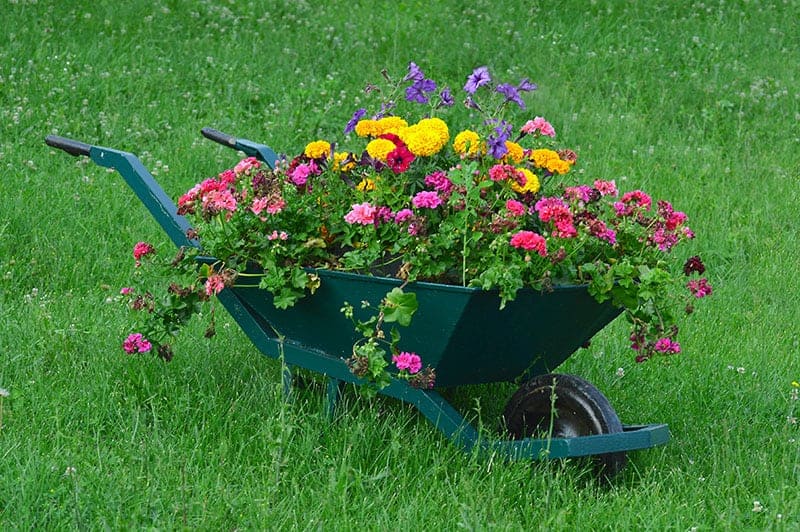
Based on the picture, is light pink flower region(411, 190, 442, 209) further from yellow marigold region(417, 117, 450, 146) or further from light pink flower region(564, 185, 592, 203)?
light pink flower region(564, 185, 592, 203)

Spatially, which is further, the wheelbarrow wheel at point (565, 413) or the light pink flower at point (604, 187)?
the light pink flower at point (604, 187)

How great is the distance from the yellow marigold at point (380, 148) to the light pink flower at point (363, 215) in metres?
0.15

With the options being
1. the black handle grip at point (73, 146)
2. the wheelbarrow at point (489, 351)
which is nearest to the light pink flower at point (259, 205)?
the wheelbarrow at point (489, 351)

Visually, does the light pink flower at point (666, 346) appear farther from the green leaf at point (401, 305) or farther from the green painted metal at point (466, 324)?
the green leaf at point (401, 305)

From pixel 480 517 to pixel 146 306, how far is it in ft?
4.00

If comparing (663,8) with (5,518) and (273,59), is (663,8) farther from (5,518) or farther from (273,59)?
(5,518)

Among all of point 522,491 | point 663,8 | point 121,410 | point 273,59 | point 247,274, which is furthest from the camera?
point 663,8

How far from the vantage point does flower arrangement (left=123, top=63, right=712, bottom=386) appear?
9.83 feet

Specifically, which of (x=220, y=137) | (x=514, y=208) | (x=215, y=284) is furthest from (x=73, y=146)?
(x=514, y=208)

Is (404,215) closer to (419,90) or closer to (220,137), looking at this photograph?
(419,90)

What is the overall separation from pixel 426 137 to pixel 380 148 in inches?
5.1

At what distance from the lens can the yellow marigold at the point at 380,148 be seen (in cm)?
315

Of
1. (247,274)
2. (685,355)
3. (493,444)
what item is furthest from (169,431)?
(685,355)

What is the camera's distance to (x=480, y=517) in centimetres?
Answer: 283
